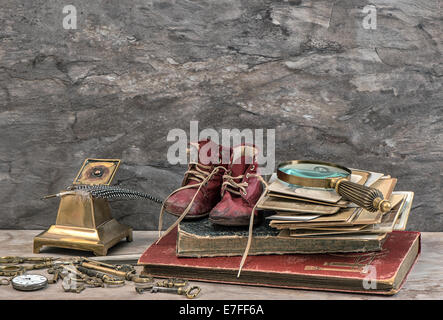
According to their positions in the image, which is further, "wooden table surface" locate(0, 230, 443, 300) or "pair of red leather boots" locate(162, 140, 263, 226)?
"pair of red leather boots" locate(162, 140, 263, 226)

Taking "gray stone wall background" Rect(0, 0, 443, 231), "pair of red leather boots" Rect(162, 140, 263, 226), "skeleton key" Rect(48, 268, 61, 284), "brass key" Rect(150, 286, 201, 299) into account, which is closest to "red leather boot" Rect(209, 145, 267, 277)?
"pair of red leather boots" Rect(162, 140, 263, 226)

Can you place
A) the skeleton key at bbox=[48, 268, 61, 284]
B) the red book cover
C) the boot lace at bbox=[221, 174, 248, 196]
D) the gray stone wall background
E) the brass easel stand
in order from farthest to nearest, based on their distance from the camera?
the gray stone wall background → the brass easel stand → the boot lace at bbox=[221, 174, 248, 196] → the skeleton key at bbox=[48, 268, 61, 284] → the red book cover

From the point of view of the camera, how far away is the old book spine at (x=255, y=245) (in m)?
1.29

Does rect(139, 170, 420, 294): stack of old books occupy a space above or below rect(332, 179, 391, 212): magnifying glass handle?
below

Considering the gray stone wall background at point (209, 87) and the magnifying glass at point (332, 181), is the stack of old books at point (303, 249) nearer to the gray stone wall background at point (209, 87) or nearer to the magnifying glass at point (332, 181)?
the magnifying glass at point (332, 181)

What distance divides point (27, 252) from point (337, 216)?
89 centimetres

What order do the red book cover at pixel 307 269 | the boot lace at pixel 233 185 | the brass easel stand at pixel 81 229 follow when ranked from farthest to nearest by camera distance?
1. the brass easel stand at pixel 81 229
2. the boot lace at pixel 233 185
3. the red book cover at pixel 307 269

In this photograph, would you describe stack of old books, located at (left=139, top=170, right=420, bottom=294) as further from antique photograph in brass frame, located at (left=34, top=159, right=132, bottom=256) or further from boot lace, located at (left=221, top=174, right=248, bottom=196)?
antique photograph in brass frame, located at (left=34, top=159, right=132, bottom=256)

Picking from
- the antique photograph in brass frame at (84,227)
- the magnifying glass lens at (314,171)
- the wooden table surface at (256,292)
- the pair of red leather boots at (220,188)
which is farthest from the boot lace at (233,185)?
the antique photograph in brass frame at (84,227)

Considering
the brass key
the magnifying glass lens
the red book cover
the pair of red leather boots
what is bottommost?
the brass key

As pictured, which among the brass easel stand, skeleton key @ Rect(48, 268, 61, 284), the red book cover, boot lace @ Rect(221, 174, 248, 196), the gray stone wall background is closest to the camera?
the red book cover

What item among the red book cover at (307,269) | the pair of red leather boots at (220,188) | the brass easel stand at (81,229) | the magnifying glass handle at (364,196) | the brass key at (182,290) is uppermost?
the magnifying glass handle at (364,196)

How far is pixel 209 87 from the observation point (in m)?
1.73

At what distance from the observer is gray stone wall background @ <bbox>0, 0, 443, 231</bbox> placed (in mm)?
1666
